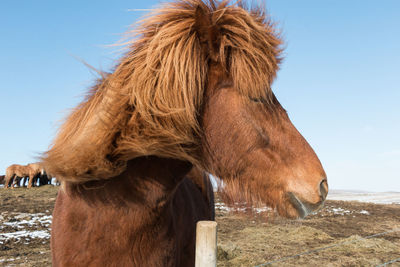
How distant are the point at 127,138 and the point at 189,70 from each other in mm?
423

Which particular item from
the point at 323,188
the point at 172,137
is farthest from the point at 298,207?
the point at 172,137

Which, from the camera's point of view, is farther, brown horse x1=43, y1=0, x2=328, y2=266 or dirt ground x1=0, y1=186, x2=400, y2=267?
dirt ground x1=0, y1=186, x2=400, y2=267

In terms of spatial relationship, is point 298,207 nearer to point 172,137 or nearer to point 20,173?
point 172,137

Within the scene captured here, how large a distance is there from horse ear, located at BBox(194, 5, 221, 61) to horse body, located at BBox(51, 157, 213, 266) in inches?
22.6

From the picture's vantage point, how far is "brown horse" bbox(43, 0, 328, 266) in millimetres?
1487

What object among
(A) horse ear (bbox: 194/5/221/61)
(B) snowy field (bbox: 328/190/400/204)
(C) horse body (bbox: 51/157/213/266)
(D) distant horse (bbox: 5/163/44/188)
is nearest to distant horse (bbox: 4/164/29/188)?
(D) distant horse (bbox: 5/163/44/188)

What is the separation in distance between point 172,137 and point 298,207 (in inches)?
28.0

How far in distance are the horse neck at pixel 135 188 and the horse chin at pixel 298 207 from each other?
62 cm

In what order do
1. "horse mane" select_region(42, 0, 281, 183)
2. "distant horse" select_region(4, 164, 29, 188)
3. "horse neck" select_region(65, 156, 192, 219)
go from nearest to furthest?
"horse mane" select_region(42, 0, 281, 183) → "horse neck" select_region(65, 156, 192, 219) → "distant horse" select_region(4, 164, 29, 188)

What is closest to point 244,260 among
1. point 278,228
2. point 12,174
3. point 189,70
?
point 278,228

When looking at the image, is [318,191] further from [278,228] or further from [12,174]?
[12,174]

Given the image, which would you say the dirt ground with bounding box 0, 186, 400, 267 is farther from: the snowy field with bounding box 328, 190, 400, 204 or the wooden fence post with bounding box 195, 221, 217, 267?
the snowy field with bounding box 328, 190, 400, 204

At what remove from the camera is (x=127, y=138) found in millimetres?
1507

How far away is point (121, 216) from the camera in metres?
1.60
